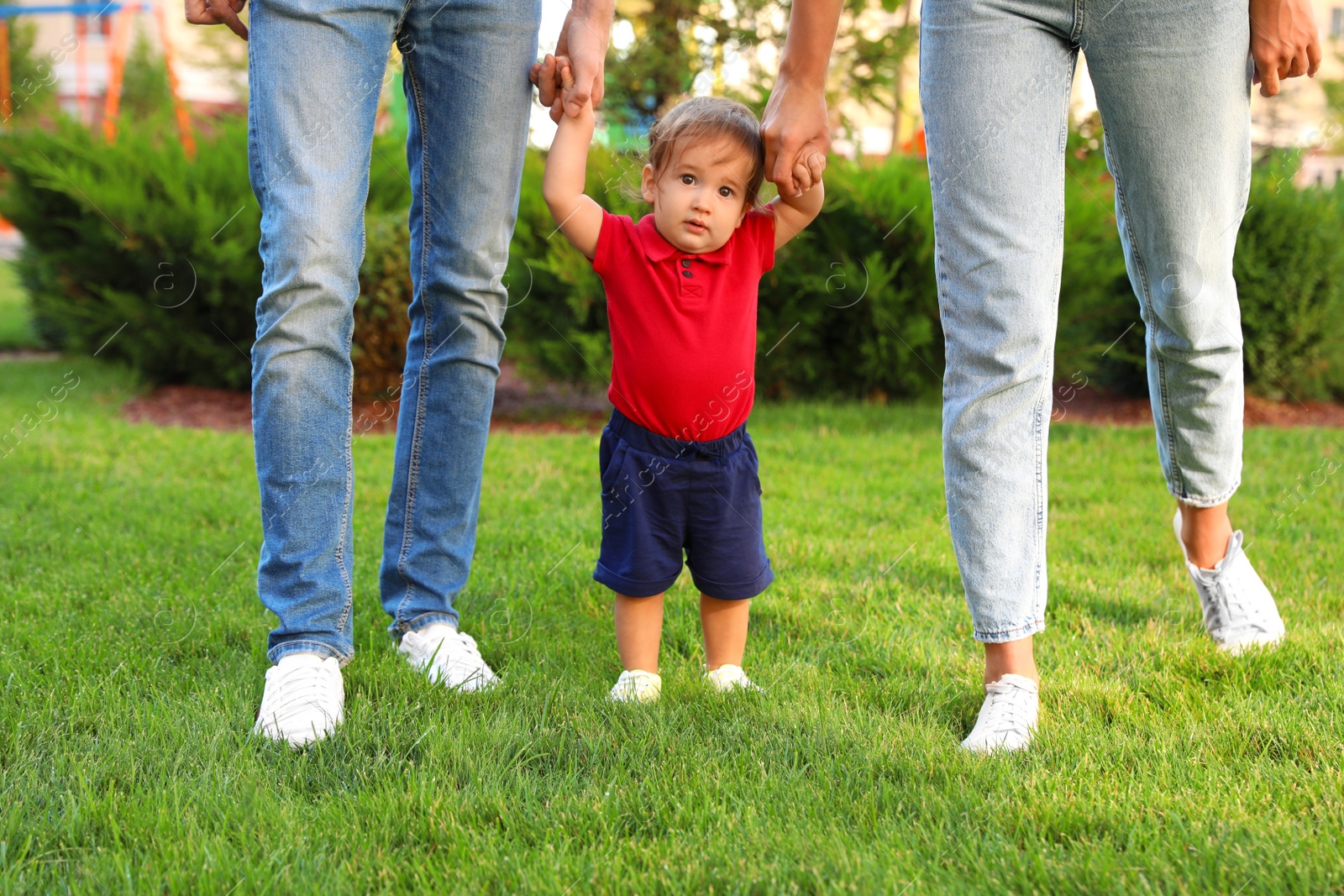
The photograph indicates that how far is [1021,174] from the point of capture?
6.57ft

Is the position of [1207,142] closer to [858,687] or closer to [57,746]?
[858,687]

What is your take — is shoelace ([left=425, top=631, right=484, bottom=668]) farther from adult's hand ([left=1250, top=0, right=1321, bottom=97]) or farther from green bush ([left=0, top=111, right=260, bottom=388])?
green bush ([left=0, top=111, right=260, bottom=388])

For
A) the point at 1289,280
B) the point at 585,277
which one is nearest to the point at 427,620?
the point at 585,277

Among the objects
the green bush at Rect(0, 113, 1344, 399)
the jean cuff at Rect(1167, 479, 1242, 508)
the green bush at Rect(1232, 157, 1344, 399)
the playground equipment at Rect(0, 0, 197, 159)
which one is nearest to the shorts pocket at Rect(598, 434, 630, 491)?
the jean cuff at Rect(1167, 479, 1242, 508)

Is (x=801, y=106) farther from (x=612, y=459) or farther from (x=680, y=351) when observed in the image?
(x=612, y=459)

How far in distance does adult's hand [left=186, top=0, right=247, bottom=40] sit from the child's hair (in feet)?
2.79

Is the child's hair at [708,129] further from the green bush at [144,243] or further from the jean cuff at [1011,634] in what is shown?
the green bush at [144,243]

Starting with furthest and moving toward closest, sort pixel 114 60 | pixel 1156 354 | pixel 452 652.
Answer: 1. pixel 114 60
2. pixel 1156 354
3. pixel 452 652

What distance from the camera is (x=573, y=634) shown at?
8.75ft

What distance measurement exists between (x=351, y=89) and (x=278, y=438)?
2.24ft

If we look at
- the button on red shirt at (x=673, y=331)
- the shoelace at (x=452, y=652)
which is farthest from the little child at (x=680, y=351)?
→ the shoelace at (x=452, y=652)

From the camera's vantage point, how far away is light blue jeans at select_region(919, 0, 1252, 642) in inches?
78.6

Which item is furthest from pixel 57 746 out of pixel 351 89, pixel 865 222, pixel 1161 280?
pixel 865 222

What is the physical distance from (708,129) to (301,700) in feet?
4.39
